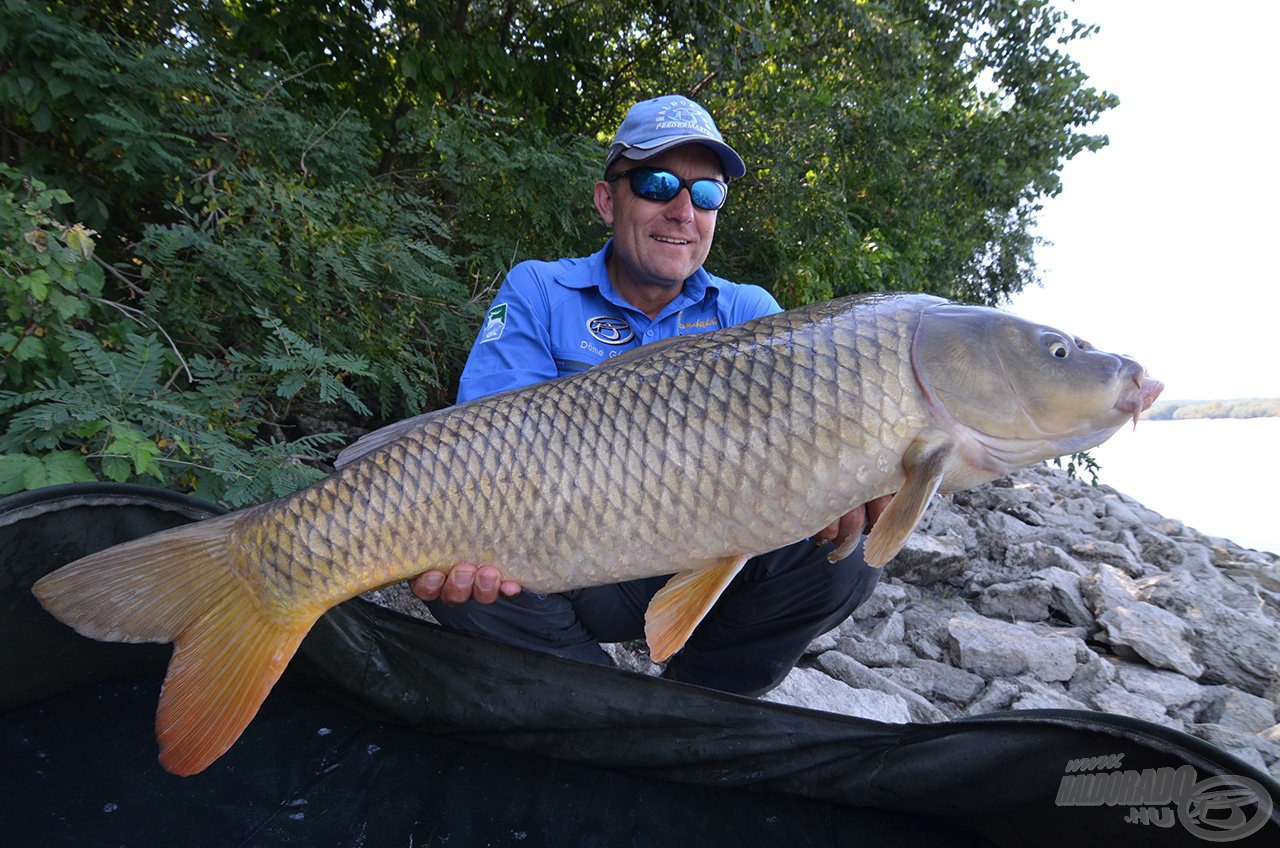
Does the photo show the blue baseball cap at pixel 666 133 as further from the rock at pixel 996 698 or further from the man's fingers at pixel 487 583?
the rock at pixel 996 698

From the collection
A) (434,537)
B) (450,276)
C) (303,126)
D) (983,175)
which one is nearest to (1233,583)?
(983,175)

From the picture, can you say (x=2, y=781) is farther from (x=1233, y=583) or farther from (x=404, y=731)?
(x=1233, y=583)

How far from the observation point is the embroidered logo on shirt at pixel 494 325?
1.97 metres

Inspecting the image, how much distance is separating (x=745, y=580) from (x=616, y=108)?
4.22 metres

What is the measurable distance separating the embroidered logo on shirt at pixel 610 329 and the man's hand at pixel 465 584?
893 mm

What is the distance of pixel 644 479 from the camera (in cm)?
121

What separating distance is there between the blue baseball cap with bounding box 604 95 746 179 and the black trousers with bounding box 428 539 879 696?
1065 mm

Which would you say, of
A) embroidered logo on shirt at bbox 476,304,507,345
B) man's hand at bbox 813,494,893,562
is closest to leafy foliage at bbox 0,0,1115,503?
embroidered logo on shirt at bbox 476,304,507,345

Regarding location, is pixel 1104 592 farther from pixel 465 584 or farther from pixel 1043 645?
pixel 465 584

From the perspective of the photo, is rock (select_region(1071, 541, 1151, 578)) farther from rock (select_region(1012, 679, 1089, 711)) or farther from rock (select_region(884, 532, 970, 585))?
rock (select_region(1012, 679, 1089, 711))

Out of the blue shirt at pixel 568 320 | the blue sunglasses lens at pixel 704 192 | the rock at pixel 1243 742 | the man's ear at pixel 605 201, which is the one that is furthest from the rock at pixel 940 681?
the man's ear at pixel 605 201

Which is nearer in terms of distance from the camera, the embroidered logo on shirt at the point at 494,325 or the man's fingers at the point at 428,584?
the man's fingers at the point at 428,584

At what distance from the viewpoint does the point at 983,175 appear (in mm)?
5941

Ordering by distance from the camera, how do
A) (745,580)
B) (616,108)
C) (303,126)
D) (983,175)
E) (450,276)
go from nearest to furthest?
1. (745,580)
2. (303,126)
3. (450,276)
4. (616,108)
5. (983,175)
